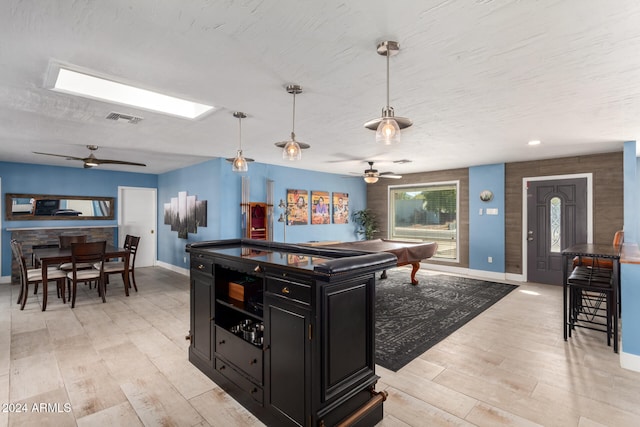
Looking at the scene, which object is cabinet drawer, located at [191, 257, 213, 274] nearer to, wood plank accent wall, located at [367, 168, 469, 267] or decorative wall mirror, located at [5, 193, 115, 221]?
decorative wall mirror, located at [5, 193, 115, 221]

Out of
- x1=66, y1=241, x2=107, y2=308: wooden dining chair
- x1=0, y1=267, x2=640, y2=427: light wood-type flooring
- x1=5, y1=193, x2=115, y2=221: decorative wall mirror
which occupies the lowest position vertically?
x1=0, y1=267, x2=640, y2=427: light wood-type flooring

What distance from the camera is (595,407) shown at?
86.7 inches

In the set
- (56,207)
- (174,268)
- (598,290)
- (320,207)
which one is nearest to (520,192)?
(598,290)

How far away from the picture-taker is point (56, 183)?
6629mm

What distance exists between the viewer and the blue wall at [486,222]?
6.45 meters

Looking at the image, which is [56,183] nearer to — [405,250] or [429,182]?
[405,250]

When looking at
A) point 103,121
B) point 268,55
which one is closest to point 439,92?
point 268,55

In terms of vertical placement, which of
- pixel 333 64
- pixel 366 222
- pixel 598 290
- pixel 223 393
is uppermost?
pixel 333 64

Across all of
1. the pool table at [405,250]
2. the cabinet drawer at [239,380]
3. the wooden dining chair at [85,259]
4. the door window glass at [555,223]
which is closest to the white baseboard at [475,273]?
the door window glass at [555,223]

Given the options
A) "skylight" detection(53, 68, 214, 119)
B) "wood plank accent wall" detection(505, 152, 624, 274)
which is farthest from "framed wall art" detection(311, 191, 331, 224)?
"skylight" detection(53, 68, 214, 119)

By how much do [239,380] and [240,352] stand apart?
0.68ft

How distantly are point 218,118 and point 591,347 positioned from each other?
461 cm

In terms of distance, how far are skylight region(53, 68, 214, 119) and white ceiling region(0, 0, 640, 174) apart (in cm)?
13

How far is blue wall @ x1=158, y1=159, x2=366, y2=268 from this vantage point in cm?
586
